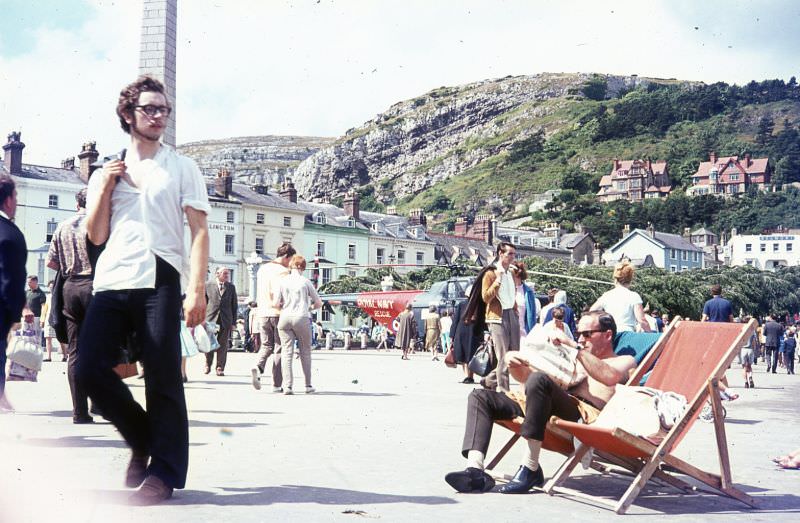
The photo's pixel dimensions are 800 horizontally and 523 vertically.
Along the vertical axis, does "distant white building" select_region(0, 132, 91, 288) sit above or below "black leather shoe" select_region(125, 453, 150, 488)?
above

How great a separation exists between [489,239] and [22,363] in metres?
90.2

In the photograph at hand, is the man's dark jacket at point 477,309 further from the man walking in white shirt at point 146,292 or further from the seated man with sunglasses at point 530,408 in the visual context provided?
the man walking in white shirt at point 146,292

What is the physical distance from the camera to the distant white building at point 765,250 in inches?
5025

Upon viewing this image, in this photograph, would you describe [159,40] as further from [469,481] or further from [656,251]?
[656,251]

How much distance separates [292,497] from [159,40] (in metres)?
9.55

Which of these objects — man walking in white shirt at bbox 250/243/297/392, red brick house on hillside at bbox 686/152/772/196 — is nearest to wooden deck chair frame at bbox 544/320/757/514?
man walking in white shirt at bbox 250/243/297/392

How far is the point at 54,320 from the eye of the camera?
7.55m

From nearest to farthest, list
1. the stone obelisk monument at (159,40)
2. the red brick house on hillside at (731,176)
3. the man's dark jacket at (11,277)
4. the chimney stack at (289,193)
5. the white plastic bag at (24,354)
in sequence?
the man's dark jacket at (11,277) → the white plastic bag at (24,354) → the stone obelisk monument at (159,40) → the chimney stack at (289,193) → the red brick house on hillside at (731,176)

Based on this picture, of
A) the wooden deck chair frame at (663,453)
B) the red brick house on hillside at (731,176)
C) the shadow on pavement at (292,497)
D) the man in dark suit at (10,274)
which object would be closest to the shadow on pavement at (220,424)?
the shadow on pavement at (292,497)

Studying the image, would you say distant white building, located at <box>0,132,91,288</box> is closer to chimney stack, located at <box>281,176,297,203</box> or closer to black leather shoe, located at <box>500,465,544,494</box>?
chimney stack, located at <box>281,176,297,203</box>

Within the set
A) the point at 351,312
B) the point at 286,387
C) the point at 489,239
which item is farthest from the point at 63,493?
the point at 489,239

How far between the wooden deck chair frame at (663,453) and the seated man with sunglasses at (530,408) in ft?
0.50

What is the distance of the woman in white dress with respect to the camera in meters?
9.77

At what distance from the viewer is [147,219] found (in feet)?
14.9
